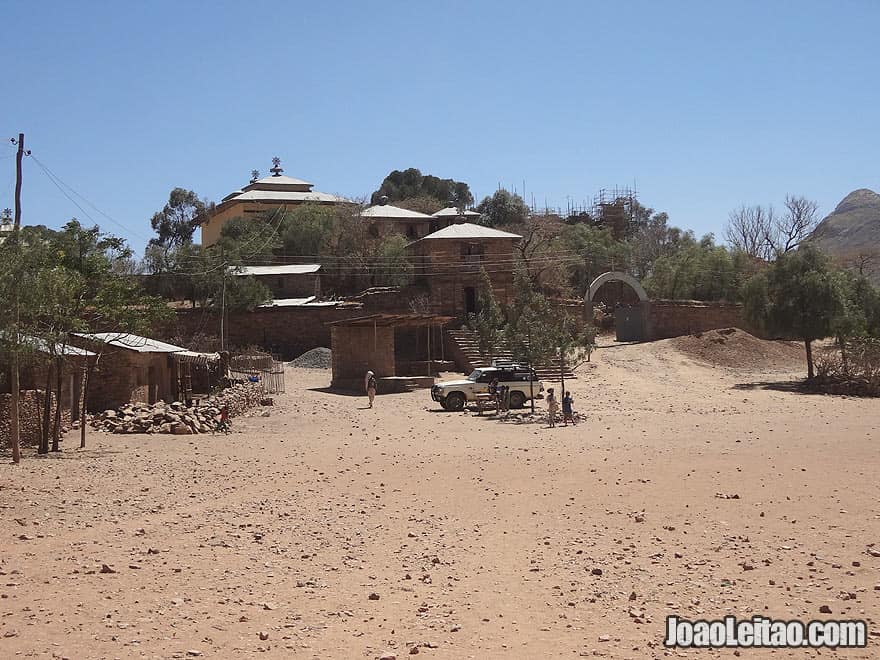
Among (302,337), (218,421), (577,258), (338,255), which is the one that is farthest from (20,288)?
(577,258)

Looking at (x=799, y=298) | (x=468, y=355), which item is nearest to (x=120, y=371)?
(x=468, y=355)

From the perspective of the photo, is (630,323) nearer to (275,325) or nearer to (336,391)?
(275,325)

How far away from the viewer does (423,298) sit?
53094 mm

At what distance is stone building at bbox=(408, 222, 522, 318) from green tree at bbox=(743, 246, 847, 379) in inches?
622

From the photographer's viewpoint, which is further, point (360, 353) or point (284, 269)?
point (284, 269)

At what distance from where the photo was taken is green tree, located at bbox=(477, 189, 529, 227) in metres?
83.3

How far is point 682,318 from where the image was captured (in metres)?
53.5

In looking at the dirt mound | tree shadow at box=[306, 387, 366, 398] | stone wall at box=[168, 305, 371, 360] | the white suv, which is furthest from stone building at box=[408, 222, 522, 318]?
the white suv

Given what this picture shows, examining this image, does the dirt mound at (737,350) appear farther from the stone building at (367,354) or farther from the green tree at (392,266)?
the green tree at (392,266)

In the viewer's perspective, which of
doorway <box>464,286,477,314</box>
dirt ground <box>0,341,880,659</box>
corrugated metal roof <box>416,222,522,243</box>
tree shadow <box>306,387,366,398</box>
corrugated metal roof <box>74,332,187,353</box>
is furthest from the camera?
corrugated metal roof <box>416,222,522,243</box>

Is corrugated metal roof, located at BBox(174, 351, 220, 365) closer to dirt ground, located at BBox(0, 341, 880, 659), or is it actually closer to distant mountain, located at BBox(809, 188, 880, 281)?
dirt ground, located at BBox(0, 341, 880, 659)

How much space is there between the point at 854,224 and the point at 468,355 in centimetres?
12974

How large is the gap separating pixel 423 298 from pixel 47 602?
44.5 meters

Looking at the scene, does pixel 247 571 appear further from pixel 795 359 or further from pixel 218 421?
pixel 795 359
